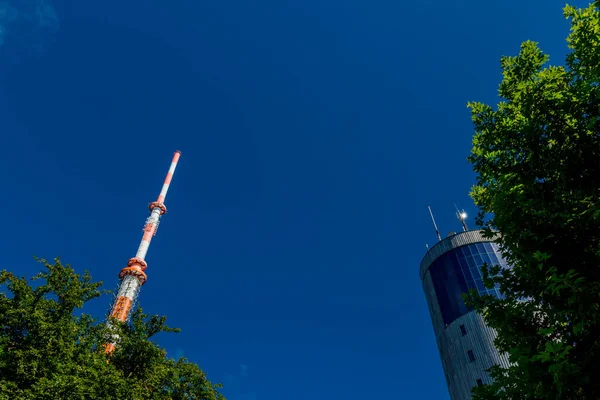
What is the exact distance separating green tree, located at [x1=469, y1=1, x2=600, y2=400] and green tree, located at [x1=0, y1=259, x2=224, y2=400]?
17232 mm

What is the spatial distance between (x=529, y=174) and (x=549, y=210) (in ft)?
4.53

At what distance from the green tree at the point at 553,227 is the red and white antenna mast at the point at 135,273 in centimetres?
5395

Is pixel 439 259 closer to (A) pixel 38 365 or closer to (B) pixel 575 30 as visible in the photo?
(B) pixel 575 30

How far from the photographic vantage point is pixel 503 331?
10.0 meters

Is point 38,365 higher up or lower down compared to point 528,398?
higher up

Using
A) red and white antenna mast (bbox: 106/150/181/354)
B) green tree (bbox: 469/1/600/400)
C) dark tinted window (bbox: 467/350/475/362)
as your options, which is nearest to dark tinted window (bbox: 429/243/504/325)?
dark tinted window (bbox: 467/350/475/362)

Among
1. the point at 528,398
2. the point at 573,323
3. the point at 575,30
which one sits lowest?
the point at 528,398

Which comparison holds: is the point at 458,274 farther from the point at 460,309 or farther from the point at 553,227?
the point at 553,227

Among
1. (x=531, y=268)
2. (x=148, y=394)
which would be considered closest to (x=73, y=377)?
(x=148, y=394)

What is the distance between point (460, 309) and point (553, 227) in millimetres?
29862

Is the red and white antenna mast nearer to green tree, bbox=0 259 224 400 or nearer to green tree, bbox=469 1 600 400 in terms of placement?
green tree, bbox=0 259 224 400

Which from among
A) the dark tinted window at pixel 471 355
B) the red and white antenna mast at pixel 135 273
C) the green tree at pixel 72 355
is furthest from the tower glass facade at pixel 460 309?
the red and white antenna mast at pixel 135 273

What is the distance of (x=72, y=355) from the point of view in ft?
61.9

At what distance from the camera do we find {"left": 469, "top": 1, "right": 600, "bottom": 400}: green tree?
26.2ft
